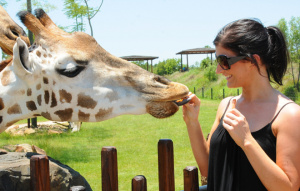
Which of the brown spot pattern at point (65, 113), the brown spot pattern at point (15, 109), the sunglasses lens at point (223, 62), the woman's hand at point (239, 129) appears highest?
the sunglasses lens at point (223, 62)

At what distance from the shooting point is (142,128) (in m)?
10.6

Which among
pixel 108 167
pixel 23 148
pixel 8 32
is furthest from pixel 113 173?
pixel 23 148

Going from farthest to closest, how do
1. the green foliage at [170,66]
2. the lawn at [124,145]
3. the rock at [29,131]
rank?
1. the green foliage at [170,66]
2. the rock at [29,131]
3. the lawn at [124,145]

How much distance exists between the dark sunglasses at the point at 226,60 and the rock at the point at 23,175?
105 centimetres

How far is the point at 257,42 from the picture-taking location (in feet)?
5.29

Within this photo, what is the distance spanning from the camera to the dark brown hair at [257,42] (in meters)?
1.62

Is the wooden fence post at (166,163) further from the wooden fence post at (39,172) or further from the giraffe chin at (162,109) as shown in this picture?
the wooden fence post at (39,172)

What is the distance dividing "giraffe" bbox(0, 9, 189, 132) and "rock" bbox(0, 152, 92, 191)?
224 millimetres

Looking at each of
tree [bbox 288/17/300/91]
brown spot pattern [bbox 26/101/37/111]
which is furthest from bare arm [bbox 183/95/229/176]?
tree [bbox 288/17/300/91]

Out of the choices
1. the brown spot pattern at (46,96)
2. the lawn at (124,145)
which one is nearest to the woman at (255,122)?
the brown spot pattern at (46,96)

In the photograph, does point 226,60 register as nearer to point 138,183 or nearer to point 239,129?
point 239,129

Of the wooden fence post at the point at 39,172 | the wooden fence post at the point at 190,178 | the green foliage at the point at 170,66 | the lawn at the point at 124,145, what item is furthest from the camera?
the green foliage at the point at 170,66

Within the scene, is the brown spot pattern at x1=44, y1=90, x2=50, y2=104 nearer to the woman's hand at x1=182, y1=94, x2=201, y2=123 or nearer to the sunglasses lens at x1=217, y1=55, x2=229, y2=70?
the woman's hand at x1=182, y1=94, x2=201, y2=123

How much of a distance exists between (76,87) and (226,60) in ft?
2.82
